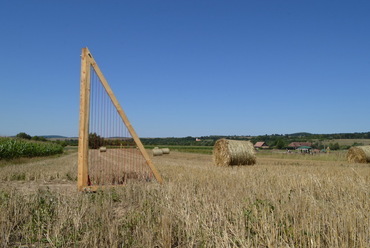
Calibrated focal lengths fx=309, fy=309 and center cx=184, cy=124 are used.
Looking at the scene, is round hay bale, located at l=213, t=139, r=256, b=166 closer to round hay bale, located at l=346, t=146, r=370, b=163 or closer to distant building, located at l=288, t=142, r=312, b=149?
round hay bale, located at l=346, t=146, r=370, b=163

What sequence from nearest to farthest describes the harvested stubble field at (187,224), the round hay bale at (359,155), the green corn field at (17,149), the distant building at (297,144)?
the harvested stubble field at (187,224), the round hay bale at (359,155), the green corn field at (17,149), the distant building at (297,144)

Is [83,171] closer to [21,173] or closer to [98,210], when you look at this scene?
[98,210]

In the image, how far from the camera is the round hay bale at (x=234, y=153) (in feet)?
56.5

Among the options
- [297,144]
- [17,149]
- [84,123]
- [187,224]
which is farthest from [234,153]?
[297,144]

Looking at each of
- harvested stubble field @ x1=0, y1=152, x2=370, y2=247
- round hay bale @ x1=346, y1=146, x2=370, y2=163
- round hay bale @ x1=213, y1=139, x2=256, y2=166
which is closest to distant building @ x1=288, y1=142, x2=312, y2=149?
round hay bale @ x1=346, y1=146, x2=370, y2=163

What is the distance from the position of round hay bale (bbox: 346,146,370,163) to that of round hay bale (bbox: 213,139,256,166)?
829cm

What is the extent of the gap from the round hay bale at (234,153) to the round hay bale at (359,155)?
27.2 feet

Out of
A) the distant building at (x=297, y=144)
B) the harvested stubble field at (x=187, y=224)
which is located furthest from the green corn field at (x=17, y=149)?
the distant building at (x=297, y=144)

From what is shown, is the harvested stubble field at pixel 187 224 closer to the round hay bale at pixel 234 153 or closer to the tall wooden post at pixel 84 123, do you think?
the tall wooden post at pixel 84 123

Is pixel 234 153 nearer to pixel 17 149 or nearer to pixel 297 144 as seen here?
pixel 17 149

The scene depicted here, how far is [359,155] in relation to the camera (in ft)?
68.7

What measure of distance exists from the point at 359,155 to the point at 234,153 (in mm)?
9812

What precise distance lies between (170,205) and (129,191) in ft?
6.12

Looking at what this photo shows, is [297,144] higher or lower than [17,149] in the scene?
lower
